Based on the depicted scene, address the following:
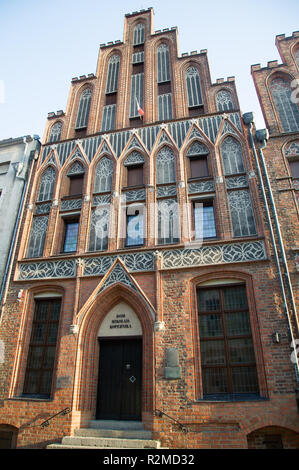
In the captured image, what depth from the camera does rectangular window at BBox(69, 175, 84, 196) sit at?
1299cm

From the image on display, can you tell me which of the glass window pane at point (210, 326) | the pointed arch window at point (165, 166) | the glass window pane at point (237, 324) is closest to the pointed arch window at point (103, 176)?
the pointed arch window at point (165, 166)

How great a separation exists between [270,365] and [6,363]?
836 centimetres

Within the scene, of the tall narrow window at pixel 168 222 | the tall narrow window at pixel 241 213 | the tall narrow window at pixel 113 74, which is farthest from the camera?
the tall narrow window at pixel 113 74

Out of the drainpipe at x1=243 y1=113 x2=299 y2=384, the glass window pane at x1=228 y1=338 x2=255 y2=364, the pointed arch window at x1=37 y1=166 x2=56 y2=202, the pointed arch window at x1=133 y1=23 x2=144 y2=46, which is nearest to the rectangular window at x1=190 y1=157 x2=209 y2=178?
the drainpipe at x1=243 y1=113 x2=299 y2=384

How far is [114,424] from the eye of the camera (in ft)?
28.7

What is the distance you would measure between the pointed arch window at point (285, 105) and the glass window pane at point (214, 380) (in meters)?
9.44

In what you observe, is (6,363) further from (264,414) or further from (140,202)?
(264,414)

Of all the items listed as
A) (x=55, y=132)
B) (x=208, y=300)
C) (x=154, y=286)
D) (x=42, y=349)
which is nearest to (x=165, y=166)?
(x=154, y=286)

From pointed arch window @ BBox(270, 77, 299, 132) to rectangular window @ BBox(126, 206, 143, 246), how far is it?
6794 mm

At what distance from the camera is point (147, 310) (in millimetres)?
9695

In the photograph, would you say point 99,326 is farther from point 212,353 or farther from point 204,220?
point 204,220

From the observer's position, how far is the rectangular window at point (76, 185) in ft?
42.6

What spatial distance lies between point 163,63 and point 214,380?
14407mm

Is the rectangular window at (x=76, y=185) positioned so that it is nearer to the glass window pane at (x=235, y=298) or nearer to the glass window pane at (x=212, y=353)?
the glass window pane at (x=235, y=298)
